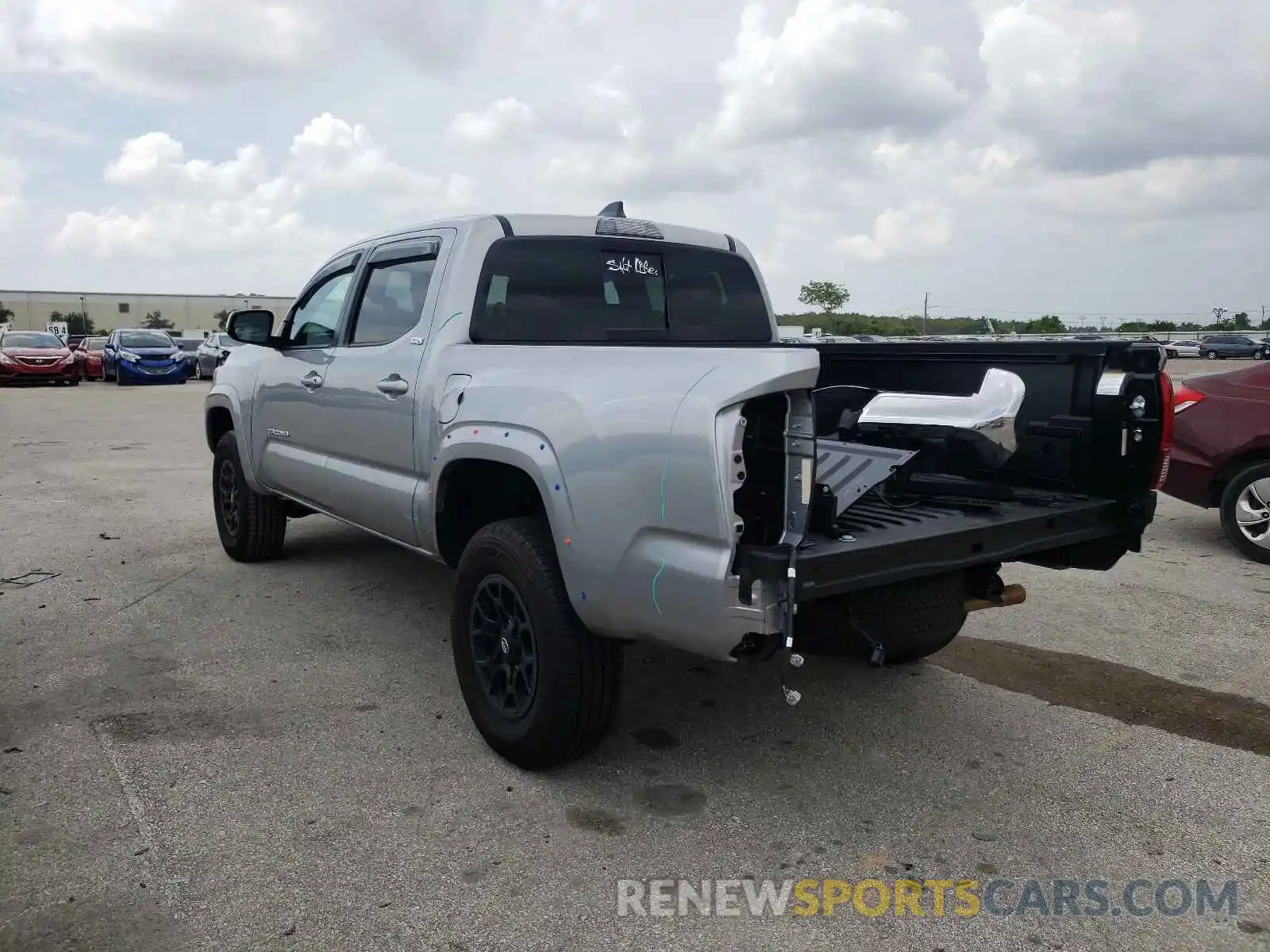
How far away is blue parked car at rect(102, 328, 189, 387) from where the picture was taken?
88.0ft

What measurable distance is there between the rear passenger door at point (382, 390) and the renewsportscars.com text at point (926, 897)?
2.01 meters

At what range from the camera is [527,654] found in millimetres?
3414

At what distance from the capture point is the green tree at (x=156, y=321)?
3086 inches

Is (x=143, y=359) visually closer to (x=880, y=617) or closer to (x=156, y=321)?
(x=880, y=617)

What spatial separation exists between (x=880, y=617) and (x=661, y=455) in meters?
0.97

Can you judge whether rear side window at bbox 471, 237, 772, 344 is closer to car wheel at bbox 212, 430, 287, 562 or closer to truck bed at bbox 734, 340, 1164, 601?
truck bed at bbox 734, 340, 1164, 601

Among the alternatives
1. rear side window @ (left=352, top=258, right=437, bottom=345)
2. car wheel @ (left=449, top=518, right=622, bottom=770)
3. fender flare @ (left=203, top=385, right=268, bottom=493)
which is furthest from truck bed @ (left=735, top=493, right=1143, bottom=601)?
fender flare @ (left=203, top=385, right=268, bottom=493)

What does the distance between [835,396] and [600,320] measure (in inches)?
42.2

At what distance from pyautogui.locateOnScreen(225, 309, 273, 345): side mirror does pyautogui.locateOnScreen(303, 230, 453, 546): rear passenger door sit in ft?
2.44

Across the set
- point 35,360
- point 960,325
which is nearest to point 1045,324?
point 960,325

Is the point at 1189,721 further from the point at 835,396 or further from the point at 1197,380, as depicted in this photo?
the point at 1197,380

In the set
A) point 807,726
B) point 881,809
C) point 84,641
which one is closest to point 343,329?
point 84,641

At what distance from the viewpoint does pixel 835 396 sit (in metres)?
4.31

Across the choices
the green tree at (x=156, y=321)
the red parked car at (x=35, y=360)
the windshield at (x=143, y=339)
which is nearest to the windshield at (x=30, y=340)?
the red parked car at (x=35, y=360)
